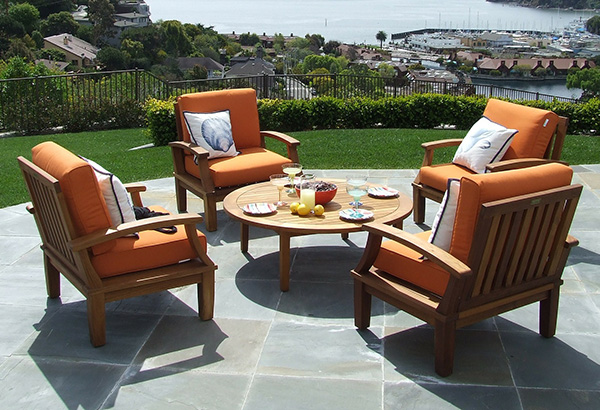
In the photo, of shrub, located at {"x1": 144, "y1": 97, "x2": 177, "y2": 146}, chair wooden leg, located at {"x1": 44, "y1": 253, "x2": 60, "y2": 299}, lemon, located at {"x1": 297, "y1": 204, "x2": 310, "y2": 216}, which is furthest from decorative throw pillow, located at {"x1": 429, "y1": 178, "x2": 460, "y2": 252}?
shrub, located at {"x1": 144, "y1": 97, "x2": 177, "y2": 146}

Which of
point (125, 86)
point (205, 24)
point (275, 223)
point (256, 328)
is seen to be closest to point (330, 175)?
point (275, 223)

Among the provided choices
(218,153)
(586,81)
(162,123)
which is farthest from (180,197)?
(586,81)

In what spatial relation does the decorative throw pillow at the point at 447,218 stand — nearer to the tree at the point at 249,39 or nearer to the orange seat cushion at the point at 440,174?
the orange seat cushion at the point at 440,174

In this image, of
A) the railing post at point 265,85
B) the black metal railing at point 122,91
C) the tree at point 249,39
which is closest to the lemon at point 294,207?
the black metal railing at point 122,91

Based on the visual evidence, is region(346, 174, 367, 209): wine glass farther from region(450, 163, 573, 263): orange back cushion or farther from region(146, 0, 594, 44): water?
region(146, 0, 594, 44): water

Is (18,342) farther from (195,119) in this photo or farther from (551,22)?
(551,22)

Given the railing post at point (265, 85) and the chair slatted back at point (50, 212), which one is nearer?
the chair slatted back at point (50, 212)

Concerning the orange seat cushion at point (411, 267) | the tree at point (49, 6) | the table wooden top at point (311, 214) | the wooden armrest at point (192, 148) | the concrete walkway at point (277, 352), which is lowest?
the concrete walkway at point (277, 352)

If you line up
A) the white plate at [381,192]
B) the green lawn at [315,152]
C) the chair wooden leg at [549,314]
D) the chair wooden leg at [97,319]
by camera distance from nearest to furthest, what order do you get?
the chair wooden leg at [97,319] < the chair wooden leg at [549,314] < the white plate at [381,192] < the green lawn at [315,152]

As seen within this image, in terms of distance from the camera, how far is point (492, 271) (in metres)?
3.06

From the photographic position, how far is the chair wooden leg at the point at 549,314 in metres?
3.45

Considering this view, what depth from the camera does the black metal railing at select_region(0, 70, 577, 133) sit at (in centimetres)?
1176

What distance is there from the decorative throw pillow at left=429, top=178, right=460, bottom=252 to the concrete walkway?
63 cm

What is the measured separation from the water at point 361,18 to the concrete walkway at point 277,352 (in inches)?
3346
